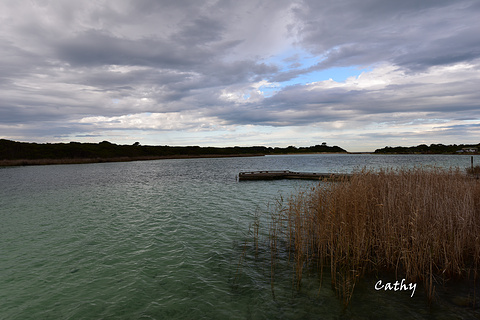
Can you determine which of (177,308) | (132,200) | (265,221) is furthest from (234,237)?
(132,200)

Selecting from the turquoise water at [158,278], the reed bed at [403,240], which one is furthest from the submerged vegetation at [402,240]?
the turquoise water at [158,278]

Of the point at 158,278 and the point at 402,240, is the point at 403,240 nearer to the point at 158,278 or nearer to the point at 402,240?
the point at 402,240

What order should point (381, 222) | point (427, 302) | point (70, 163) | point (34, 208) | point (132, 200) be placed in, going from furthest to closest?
point (70, 163), point (132, 200), point (34, 208), point (381, 222), point (427, 302)

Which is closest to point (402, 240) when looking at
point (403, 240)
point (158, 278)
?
point (403, 240)

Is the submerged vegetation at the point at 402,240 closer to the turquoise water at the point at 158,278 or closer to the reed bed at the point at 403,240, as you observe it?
the reed bed at the point at 403,240

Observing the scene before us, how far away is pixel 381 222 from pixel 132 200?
66.9 feet

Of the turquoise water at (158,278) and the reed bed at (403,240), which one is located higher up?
the reed bed at (403,240)

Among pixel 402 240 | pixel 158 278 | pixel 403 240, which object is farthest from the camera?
pixel 158 278

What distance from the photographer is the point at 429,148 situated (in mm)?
177375

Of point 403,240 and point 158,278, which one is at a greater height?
point 403,240

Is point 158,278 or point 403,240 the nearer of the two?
point 403,240

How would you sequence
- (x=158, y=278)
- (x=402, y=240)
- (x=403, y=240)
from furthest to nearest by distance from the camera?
(x=158, y=278), (x=402, y=240), (x=403, y=240)

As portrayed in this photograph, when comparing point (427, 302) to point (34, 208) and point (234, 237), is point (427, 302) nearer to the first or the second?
point (234, 237)

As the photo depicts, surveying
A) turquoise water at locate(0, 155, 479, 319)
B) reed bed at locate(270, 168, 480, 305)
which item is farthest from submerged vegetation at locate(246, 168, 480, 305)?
turquoise water at locate(0, 155, 479, 319)
